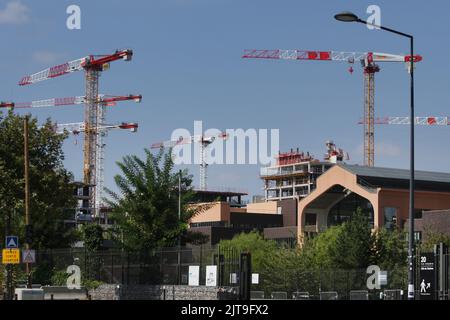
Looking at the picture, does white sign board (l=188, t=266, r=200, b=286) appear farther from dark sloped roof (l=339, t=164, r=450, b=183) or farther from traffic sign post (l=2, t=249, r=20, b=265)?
dark sloped roof (l=339, t=164, r=450, b=183)

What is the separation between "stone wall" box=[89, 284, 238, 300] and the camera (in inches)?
1654

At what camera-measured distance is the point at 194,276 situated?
45.7 m

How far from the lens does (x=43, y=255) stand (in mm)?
62156

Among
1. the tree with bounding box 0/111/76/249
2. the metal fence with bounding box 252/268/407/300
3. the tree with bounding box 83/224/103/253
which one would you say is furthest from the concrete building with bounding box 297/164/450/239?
the tree with bounding box 0/111/76/249

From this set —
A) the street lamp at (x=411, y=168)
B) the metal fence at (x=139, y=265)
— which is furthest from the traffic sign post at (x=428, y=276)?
the metal fence at (x=139, y=265)

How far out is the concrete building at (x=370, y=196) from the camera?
253 feet

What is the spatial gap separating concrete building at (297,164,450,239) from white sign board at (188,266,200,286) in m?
31.3

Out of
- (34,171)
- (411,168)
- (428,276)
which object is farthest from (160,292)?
(428,276)

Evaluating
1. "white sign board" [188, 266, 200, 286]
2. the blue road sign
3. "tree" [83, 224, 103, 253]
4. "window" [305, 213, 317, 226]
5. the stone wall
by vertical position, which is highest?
"window" [305, 213, 317, 226]

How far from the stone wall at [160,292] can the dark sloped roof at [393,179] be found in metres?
34.0

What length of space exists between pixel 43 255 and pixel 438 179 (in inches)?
1666

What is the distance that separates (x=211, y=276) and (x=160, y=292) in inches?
255
